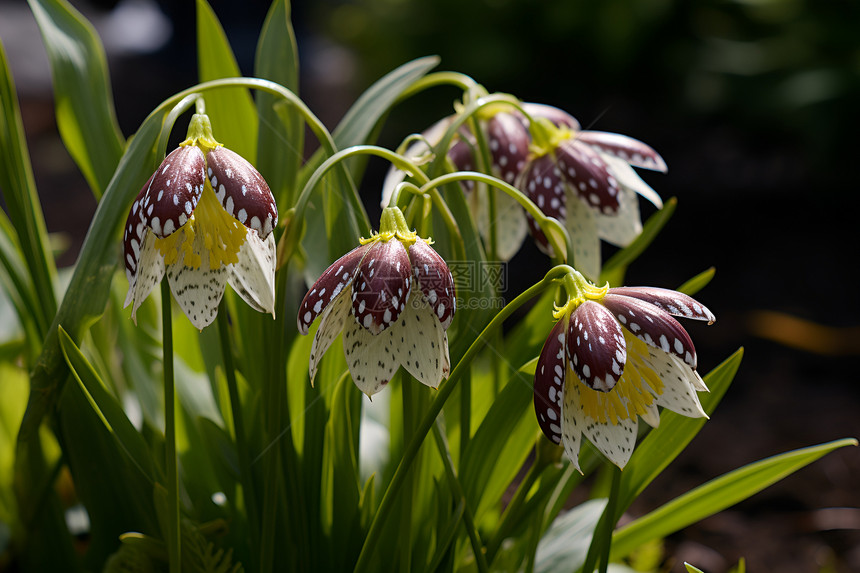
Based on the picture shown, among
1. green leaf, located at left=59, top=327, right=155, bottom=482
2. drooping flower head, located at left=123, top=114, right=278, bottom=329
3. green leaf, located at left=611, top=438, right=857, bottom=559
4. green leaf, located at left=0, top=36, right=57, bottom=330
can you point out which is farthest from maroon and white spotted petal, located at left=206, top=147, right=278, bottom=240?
green leaf, located at left=611, top=438, right=857, bottom=559

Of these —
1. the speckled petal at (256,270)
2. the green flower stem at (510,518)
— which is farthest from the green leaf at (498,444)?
the speckled petal at (256,270)

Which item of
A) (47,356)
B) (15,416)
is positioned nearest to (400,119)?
(15,416)

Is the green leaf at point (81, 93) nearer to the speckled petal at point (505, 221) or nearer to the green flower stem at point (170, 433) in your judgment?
the green flower stem at point (170, 433)

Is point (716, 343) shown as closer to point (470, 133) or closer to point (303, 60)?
point (470, 133)

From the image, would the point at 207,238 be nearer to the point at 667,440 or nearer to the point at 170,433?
the point at 170,433

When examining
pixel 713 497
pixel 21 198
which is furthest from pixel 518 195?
pixel 21 198

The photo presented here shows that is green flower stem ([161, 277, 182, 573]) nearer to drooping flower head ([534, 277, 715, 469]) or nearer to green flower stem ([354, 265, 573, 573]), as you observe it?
green flower stem ([354, 265, 573, 573])

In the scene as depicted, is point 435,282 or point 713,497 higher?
point 435,282
